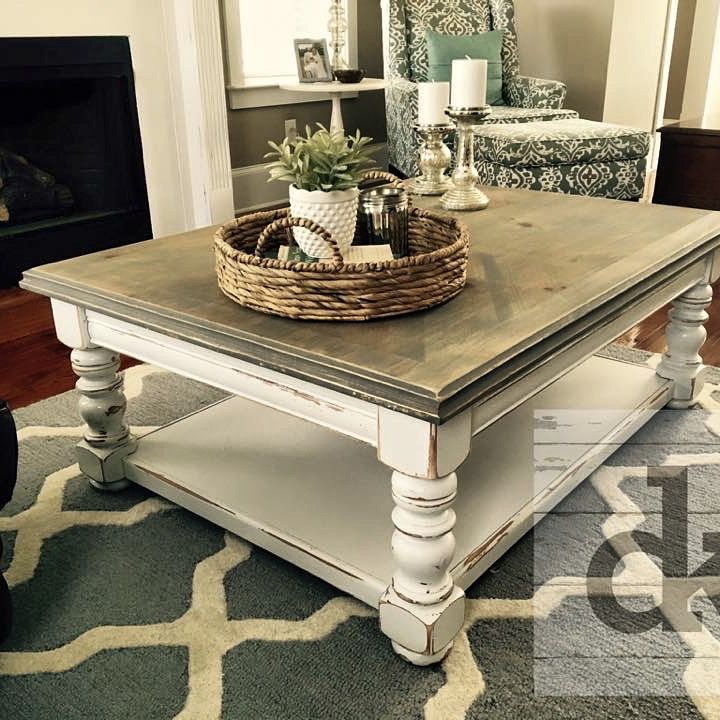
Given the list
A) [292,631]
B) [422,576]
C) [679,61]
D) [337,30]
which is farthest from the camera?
[679,61]

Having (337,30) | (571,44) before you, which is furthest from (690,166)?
(337,30)

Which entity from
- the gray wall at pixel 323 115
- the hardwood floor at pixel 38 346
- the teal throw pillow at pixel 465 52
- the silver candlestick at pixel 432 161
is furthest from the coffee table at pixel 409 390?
the gray wall at pixel 323 115

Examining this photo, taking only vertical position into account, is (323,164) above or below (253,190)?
above

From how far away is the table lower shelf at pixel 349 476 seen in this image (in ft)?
3.76

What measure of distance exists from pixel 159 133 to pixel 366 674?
2.51 metres

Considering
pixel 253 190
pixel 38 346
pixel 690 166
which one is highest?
pixel 690 166

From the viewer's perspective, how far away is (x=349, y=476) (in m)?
1.33

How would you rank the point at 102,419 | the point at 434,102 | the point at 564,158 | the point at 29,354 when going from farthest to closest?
1. the point at 564,158
2. the point at 29,354
3. the point at 434,102
4. the point at 102,419

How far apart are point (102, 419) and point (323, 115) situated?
111 inches

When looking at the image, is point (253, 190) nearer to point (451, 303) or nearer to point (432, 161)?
point (432, 161)

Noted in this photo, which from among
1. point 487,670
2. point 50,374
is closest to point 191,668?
point 487,670

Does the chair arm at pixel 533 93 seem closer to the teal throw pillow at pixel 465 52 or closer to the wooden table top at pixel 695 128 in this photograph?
the teal throw pillow at pixel 465 52

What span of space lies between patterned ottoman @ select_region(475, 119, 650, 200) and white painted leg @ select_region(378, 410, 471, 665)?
7.06 ft

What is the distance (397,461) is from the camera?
0.92 m
